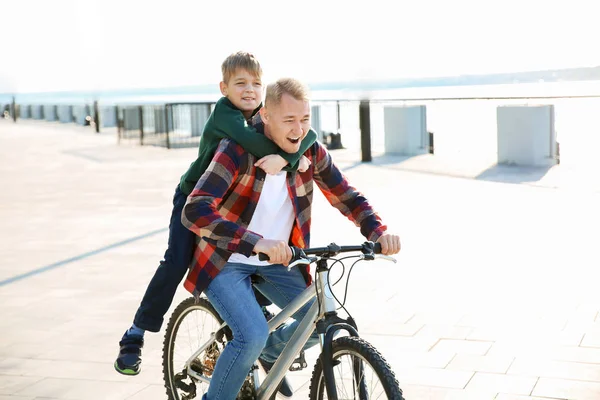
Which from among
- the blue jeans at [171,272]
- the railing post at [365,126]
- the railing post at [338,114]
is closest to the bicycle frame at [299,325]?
the blue jeans at [171,272]

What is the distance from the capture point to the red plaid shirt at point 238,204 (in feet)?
11.3

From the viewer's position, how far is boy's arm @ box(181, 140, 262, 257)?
3.40m

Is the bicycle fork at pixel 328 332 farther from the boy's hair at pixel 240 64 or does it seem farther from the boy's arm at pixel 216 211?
the boy's hair at pixel 240 64

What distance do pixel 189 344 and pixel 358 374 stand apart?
4.23 ft

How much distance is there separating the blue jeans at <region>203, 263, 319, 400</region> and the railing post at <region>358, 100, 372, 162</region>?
12.6 m

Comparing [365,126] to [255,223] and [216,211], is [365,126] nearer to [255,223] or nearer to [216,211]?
[255,223]

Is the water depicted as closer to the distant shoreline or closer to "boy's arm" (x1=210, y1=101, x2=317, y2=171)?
the distant shoreline

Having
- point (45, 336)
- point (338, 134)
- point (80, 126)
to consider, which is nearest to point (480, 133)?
point (338, 134)

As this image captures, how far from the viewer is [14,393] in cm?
505

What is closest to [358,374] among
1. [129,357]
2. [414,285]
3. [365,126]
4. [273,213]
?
[273,213]

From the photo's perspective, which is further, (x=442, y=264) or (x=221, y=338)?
(x=442, y=264)

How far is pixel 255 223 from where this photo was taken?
148 inches

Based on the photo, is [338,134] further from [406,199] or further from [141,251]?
[141,251]

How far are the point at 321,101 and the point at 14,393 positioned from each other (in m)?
19.0
